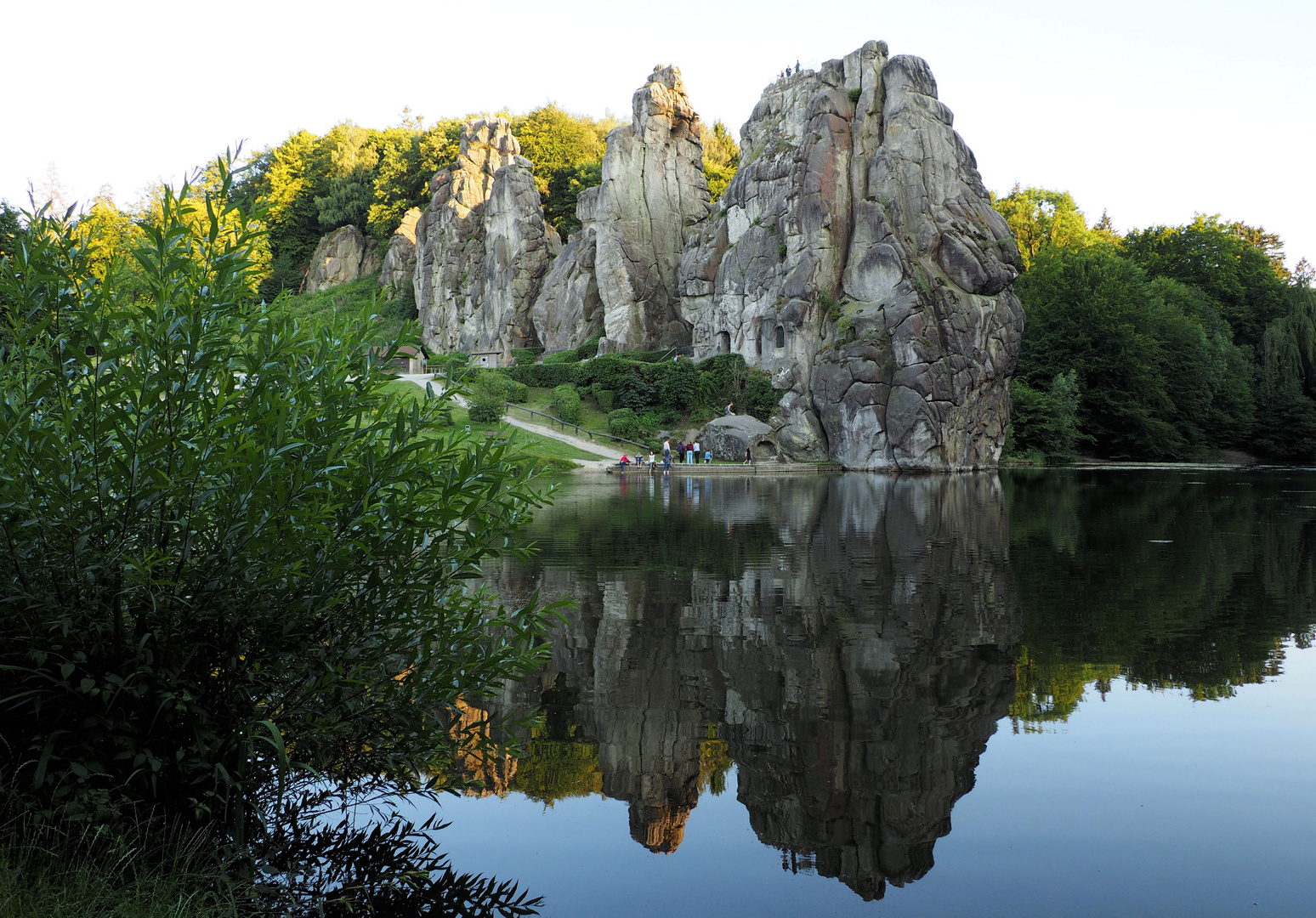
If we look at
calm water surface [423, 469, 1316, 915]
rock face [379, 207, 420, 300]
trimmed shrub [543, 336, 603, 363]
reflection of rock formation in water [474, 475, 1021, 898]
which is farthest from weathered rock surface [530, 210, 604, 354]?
calm water surface [423, 469, 1316, 915]

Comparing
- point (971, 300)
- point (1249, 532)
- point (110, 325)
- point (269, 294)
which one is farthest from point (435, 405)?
point (269, 294)

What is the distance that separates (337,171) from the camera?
296 feet

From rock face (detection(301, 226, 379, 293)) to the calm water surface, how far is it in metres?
78.1

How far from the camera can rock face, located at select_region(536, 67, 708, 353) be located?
59.1 metres

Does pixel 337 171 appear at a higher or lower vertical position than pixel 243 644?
higher

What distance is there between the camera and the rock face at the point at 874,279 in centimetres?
4572

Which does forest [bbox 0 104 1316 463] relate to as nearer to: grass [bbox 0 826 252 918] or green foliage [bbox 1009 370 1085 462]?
green foliage [bbox 1009 370 1085 462]

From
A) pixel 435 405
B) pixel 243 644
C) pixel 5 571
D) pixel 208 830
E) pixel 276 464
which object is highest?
pixel 435 405

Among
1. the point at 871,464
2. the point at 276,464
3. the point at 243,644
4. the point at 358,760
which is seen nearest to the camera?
the point at 276,464

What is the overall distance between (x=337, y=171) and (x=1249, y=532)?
288ft

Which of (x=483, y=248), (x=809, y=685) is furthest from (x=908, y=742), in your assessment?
(x=483, y=248)

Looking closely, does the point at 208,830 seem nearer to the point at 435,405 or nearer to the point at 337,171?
the point at 435,405

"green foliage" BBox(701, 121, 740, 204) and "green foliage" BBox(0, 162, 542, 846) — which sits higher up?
"green foliage" BBox(701, 121, 740, 204)

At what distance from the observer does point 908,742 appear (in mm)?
7203
